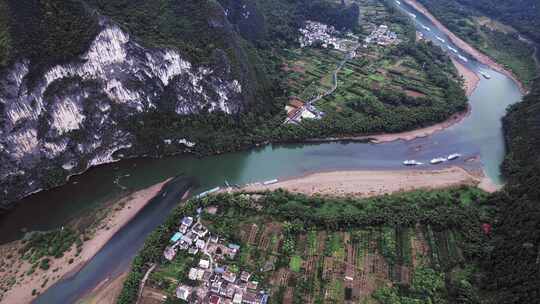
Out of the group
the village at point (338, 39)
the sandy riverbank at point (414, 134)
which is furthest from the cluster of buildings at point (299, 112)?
the village at point (338, 39)

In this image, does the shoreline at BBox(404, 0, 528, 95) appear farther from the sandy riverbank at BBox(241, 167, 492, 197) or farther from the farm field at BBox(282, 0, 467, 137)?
the sandy riverbank at BBox(241, 167, 492, 197)

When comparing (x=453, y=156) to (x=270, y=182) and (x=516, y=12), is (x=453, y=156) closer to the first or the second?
(x=270, y=182)

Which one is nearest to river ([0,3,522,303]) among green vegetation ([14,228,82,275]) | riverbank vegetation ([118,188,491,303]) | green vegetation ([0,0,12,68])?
green vegetation ([14,228,82,275])

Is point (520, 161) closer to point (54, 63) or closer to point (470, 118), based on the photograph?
point (470, 118)

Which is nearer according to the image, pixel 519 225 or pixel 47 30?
pixel 519 225

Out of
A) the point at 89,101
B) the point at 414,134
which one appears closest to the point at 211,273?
the point at 89,101

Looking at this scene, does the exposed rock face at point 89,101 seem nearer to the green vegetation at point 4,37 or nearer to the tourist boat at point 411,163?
the green vegetation at point 4,37

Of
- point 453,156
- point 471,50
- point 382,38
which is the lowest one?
point 453,156
